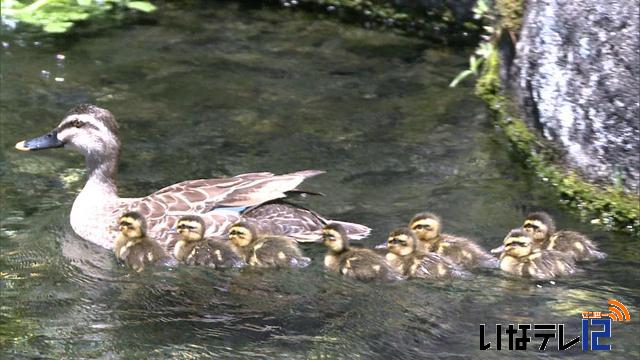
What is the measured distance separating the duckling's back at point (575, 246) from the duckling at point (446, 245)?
0.39 metres

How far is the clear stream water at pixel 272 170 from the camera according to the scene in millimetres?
5922

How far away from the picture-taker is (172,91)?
9508 mm

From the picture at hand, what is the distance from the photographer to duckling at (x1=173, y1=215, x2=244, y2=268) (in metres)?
6.73

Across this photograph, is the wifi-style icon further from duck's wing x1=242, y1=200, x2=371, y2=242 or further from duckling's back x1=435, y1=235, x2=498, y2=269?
duck's wing x1=242, y1=200, x2=371, y2=242

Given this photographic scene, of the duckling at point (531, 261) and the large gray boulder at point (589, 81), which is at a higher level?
the large gray boulder at point (589, 81)

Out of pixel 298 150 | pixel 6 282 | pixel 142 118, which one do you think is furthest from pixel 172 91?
pixel 6 282

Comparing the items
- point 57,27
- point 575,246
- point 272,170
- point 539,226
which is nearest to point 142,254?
point 272,170

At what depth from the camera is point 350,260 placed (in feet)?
21.6

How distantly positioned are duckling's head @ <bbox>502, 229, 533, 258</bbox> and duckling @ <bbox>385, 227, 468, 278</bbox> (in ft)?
0.95

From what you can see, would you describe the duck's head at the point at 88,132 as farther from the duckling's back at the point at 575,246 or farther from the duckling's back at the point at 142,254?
the duckling's back at the point at 575,246

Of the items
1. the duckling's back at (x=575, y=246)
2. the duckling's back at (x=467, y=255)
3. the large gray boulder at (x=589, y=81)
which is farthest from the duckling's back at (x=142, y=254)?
the large gray boulder at (x=589, y=81)

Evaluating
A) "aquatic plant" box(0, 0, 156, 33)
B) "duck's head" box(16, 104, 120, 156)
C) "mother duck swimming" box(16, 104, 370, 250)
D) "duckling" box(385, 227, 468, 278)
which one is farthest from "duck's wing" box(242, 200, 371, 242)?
"aquatic plant" box(0, 0, 156, 33)

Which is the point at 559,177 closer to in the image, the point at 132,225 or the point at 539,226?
the point at 539,226

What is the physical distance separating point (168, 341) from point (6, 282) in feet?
3.97
